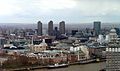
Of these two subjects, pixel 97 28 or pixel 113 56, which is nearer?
pixel 113 56

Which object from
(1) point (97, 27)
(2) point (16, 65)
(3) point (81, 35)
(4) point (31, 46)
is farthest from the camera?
(1) point (97, 27)

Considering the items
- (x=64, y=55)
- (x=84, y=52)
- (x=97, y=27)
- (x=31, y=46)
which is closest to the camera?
(x=64, y=55)

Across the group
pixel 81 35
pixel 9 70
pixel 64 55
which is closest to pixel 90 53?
pixel 64 55

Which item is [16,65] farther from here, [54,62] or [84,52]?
[84,52]

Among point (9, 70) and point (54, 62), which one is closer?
point (9, 70)

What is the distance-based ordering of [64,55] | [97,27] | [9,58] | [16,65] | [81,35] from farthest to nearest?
[97,27] < [81,35] < [64,55] < [9,58] < [16,65]

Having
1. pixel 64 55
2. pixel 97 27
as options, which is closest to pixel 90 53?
pixel 64 55

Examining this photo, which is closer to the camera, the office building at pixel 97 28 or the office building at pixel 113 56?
the office building at pixel 113 56

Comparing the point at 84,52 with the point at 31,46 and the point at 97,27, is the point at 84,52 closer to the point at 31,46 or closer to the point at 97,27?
the point at 31,46

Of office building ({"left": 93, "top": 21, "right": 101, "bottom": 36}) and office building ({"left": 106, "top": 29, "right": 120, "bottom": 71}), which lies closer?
office building ({"left": 106, "top": 29, "right": 120, "bottom": 71})
